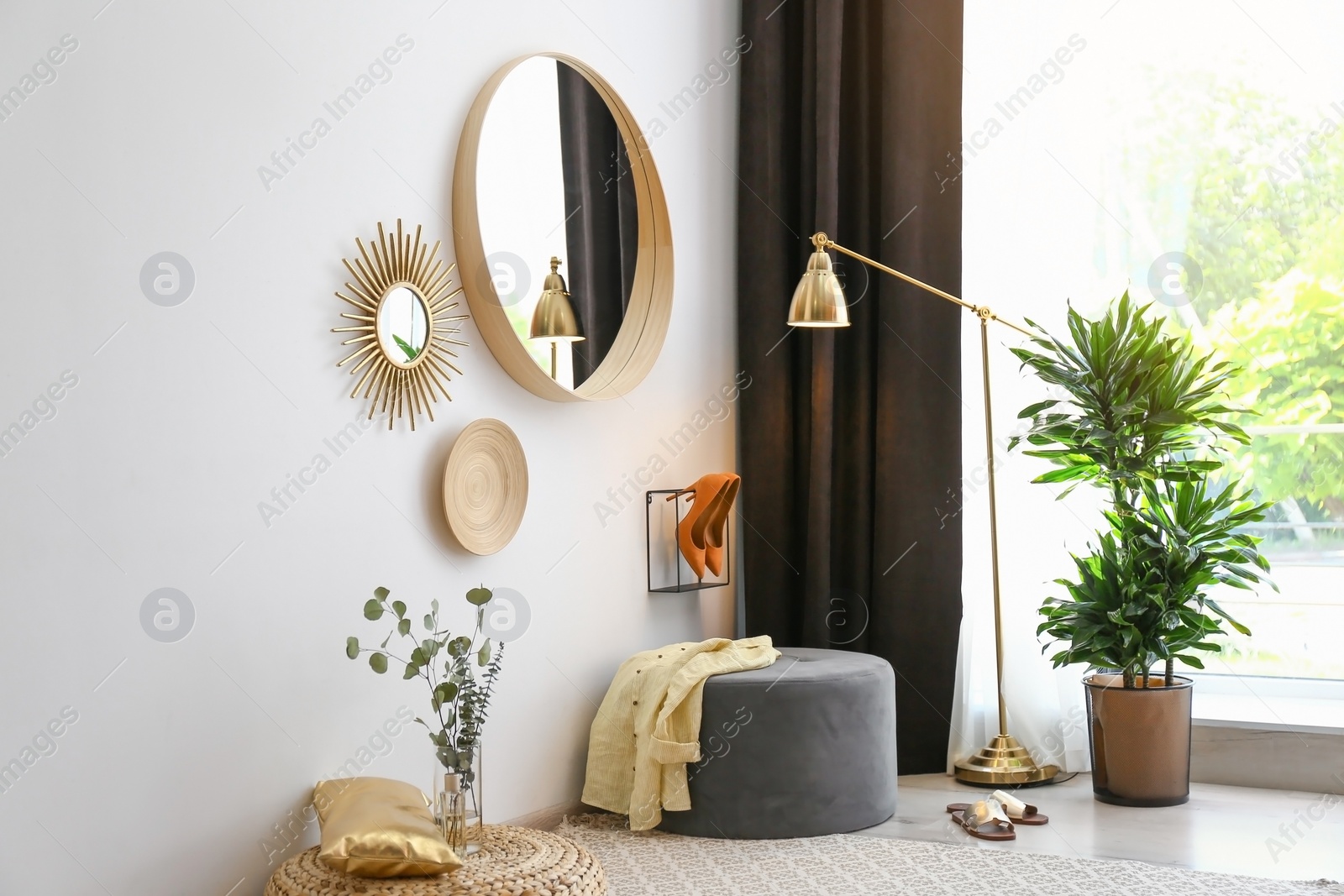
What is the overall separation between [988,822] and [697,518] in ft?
3.57

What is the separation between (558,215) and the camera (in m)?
2.87

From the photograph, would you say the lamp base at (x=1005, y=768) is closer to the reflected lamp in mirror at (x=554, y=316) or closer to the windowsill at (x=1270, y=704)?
the windowsill at (x=1270, y=704)

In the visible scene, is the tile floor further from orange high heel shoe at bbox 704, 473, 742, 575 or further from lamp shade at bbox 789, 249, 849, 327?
lamp shade at bbox 789, 249, 849, 327

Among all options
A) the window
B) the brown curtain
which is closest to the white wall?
the brown curtain

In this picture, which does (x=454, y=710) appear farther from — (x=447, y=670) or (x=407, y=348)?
(x=407, y=348)

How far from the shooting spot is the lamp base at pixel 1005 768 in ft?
10.4

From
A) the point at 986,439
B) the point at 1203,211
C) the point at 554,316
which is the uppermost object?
the point at 1203,211

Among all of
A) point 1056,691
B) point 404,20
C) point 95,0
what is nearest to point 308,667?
point 95,0

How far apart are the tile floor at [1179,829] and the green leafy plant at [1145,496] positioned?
351 mm

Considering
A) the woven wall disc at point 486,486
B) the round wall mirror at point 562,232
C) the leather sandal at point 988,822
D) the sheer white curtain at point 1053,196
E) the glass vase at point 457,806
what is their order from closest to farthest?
1. the glass vase at point 457,806
2. the woven wall disc at point 486,486
3. the round wall mirror at point 562,232
4. the leather sandal at point 988,822
5. the sheer white curtain at point 1053,196

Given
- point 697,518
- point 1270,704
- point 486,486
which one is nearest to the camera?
point 486,486

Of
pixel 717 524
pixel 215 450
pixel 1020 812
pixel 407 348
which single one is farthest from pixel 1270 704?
pixel 215 450

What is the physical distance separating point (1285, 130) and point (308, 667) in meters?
3.27

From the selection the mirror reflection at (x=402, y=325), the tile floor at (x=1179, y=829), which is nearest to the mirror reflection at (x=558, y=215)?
the mirror reflection at (x=402, y=325)
